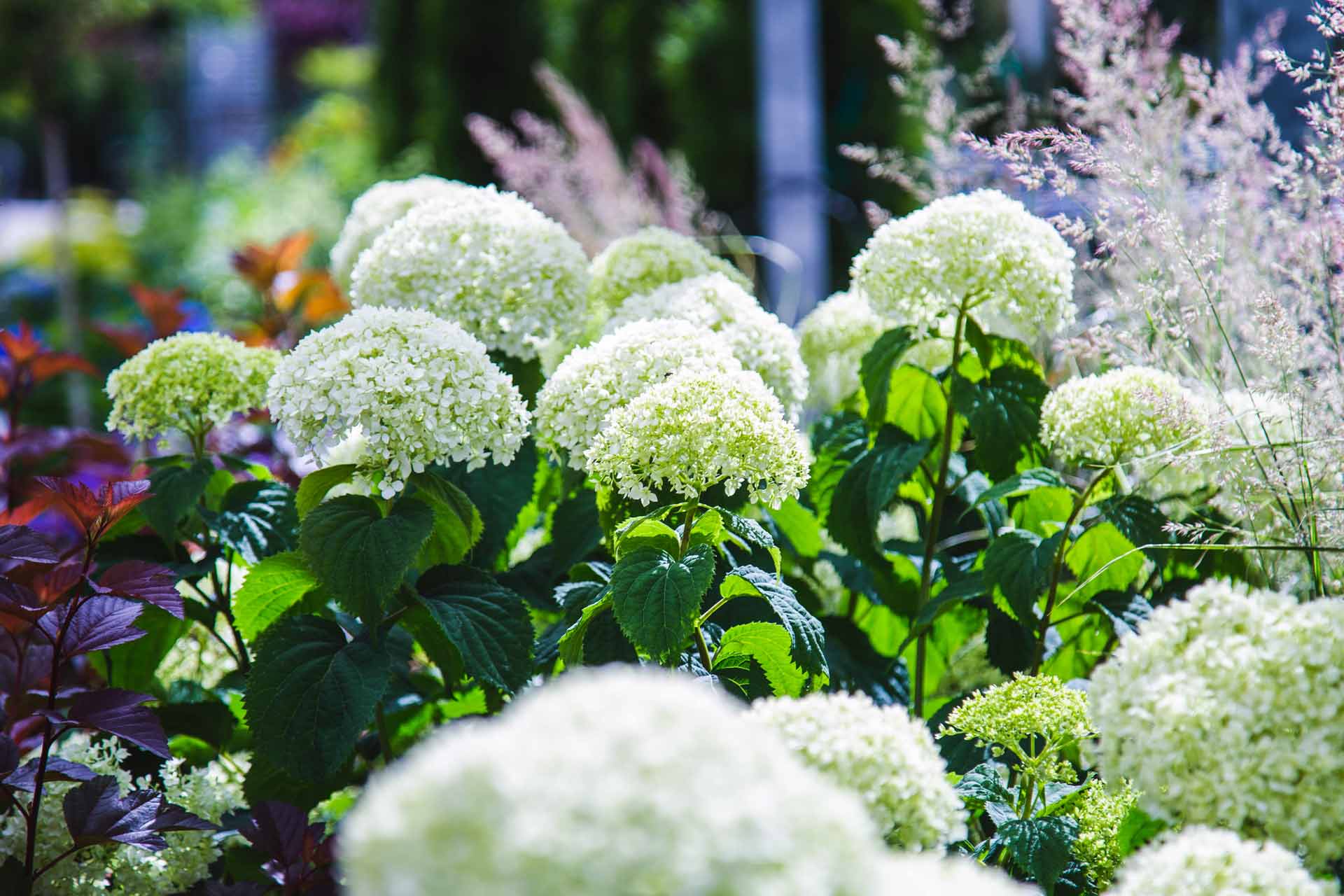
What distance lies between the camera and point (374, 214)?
7.97 ft

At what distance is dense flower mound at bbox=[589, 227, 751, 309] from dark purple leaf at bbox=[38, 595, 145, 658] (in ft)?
3.38

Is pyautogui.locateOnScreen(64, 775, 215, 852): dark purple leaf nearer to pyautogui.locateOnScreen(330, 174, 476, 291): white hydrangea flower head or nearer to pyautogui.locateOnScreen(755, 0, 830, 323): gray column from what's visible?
pyautogui.locateOnScreen(330, 174, 476, 291): white hydrangea flower head

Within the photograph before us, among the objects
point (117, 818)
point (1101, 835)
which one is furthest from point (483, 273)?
point (1101, 835)

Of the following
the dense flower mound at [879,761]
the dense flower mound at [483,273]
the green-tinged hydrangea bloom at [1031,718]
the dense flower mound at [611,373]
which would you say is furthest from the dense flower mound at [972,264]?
the dense flower mound at [879,761]

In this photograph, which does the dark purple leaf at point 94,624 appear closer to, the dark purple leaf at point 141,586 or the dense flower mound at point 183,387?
the dark purple leaf at point 141,586

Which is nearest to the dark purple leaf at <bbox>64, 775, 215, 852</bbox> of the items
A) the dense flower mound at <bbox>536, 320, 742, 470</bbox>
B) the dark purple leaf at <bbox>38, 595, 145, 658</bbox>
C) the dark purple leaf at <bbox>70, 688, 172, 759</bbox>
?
the dark purple leaf at <bbox>70, 688, 172, 759</bbox>

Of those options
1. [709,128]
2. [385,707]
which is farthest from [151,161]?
[385,707]

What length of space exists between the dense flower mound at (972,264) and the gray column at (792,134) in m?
4.99

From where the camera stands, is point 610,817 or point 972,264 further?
point 972,264

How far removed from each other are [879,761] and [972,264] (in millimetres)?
966

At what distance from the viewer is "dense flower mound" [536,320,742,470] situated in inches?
68.6

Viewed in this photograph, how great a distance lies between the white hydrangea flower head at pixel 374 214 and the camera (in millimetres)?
2418

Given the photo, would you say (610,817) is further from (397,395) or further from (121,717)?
(121,717)

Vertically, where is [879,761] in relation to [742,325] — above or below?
below
